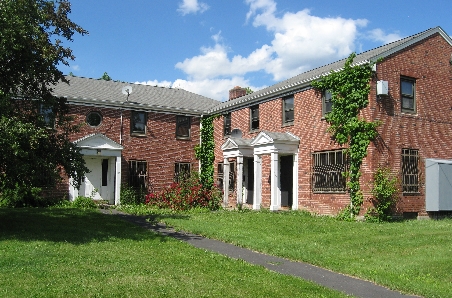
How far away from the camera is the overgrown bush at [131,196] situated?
2422 centimetres

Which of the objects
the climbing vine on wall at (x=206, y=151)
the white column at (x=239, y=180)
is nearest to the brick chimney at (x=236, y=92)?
the climbing vine on wall at (x=206, y=151)

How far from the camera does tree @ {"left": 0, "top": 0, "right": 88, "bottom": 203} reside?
11.2 m

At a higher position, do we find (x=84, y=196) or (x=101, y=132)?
(x=101, y=132)

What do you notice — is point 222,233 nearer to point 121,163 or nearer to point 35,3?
point 35,3

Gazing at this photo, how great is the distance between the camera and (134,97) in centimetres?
2636

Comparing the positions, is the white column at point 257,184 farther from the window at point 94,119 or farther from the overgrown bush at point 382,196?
the window at point 94,119

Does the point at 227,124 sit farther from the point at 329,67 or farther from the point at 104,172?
the point at 104,172

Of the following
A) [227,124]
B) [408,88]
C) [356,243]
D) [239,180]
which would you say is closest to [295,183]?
[239,180]

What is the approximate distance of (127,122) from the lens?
83.3 feet

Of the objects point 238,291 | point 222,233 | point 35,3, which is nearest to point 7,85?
point 35,3

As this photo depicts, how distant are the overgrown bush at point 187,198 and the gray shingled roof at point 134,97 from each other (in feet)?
19.6

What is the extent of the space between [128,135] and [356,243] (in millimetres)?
16373

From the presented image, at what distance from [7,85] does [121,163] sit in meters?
12.6

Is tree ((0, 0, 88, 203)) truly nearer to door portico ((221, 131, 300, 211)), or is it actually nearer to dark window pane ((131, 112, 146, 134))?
door portico ((221, 131, 300, 211))
